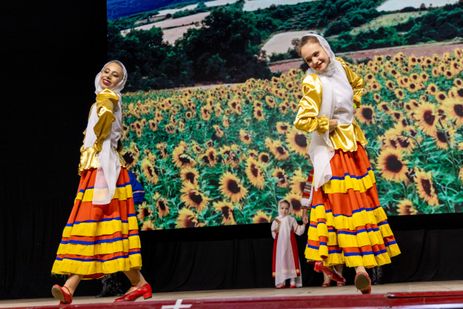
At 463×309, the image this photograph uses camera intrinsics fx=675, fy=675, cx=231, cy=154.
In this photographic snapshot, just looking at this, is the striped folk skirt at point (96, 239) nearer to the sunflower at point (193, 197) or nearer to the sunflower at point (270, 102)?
the sunflower at point (193, 197)

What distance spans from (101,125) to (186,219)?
2.88 m

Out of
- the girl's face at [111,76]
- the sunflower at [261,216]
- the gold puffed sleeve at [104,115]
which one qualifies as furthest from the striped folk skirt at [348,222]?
the sunflower at [261,216]

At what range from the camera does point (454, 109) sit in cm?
589

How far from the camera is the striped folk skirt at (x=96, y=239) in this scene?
364 centimetres

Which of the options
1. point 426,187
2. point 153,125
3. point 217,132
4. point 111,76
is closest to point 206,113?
point 217,132

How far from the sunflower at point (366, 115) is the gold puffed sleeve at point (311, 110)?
2687 millimetres

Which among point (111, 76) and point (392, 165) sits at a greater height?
point (111, 76)

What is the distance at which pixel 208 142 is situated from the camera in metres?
6.54

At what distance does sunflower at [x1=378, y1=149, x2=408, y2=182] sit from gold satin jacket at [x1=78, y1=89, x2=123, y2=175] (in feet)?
9.73

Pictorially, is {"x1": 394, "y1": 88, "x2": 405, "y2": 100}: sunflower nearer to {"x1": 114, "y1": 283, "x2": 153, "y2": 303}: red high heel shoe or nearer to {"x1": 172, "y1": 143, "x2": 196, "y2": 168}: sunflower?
{"x1": 172, "y1": 143, "x2": 196, "y2": 168}: sunflower

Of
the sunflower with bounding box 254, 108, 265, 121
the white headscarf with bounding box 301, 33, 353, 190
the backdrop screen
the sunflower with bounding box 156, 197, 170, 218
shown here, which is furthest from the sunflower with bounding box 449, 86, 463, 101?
the sunflower with bounding box 156, 197, 170, 218

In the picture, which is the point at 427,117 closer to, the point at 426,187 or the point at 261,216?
the point at 426,187

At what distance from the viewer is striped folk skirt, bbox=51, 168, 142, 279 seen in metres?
3.64

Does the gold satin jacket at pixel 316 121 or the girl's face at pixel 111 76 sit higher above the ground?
the girl's face at pixel 111 76
